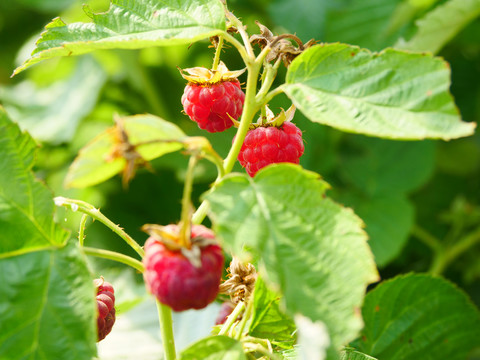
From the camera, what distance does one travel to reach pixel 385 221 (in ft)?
6.28

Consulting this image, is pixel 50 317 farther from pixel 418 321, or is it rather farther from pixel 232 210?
pixel 418 321

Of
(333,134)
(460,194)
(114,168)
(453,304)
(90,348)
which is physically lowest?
(460,194)

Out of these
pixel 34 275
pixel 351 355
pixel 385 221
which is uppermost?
pixel 34 275

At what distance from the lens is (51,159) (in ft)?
7.40

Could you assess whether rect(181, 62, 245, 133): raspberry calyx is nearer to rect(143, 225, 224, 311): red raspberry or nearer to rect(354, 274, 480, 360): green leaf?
rect(143, 225, 224, 311): red raspberry

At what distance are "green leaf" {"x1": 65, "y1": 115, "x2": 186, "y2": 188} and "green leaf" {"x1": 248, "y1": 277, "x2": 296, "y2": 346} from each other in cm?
26

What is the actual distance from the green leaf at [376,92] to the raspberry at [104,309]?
31cm

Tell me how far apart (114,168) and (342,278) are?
8.0 inches

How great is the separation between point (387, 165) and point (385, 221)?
32cm

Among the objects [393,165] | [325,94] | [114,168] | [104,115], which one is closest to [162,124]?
[114,168]

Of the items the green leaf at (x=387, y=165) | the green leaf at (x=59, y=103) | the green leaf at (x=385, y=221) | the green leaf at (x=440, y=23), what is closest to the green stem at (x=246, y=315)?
the green leaf at (x=440, y=23)

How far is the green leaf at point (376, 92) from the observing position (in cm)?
53

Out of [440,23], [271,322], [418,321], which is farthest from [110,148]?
[440,23]

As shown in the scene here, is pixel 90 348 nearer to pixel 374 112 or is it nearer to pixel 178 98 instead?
pixel 374 112
